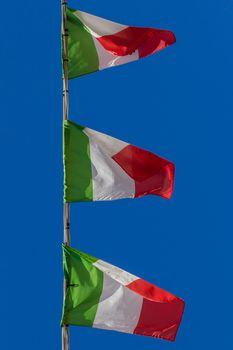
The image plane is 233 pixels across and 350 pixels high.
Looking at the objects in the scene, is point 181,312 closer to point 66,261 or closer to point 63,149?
point 66,261

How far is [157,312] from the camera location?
9258mm

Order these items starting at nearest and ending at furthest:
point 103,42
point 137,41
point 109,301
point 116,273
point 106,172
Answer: point 109,301, point 116,273, point 106,172, point 103,42, point 137,41

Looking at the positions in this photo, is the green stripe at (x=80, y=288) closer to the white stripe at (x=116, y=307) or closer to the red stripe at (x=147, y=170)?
the white stripe at (x=116, y=307)

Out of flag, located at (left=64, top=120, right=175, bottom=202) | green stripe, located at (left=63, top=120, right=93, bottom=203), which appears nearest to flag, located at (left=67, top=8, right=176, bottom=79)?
green stripe, located at (left=63, top=120, right=93, bottom=203)

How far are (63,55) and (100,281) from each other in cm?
345

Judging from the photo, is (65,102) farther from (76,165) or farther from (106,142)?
(76,165)

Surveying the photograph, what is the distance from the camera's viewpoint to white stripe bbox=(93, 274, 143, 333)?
9.09 metres

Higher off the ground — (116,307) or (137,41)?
(137,41)

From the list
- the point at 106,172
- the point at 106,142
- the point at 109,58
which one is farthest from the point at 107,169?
the point at 109,58

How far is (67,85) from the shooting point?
30.9ft

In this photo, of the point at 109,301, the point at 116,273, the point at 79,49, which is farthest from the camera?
the point at 79,49

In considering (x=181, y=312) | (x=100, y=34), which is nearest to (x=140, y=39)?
(x=100, y=34)

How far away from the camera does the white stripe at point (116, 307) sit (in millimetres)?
9094

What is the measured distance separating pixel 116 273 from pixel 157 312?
85 cm
